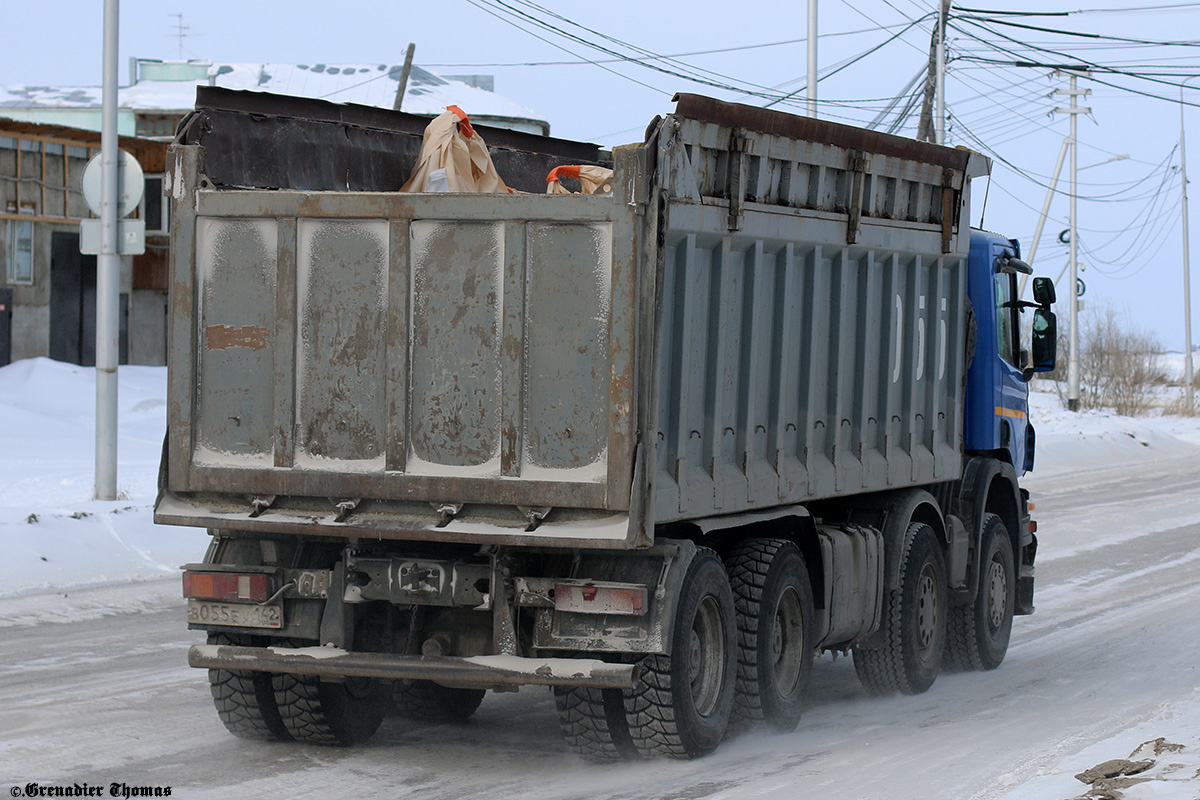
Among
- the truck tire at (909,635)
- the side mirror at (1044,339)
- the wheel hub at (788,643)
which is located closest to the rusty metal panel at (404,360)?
the wheel hub at (788,643)

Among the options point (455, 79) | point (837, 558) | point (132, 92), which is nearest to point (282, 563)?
point (837, 558)

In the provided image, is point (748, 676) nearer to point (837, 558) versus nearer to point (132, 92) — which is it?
point (837, 558)

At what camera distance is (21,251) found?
3209 cm

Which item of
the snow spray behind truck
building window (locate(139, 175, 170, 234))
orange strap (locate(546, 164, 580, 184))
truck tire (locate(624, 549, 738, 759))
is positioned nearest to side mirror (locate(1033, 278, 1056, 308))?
the snow spray behind truck

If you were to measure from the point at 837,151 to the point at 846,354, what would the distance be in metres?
1.04

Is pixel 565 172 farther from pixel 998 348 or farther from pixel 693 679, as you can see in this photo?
pixel 998 348

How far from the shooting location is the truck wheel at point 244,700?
22.7ft

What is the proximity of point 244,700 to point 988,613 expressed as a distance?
203 inches

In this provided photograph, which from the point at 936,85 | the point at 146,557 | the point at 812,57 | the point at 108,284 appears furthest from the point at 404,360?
the point at 936,85

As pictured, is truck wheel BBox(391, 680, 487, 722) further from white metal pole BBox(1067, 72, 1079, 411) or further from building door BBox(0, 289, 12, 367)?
white metal pole BBox(1067, 72, 1079, 411)

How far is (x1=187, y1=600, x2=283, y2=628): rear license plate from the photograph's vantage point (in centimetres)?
655

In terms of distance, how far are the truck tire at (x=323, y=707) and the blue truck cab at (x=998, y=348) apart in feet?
15.2

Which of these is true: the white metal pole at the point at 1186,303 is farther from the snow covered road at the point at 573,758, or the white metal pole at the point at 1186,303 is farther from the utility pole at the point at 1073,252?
the snow covered road at the point at 573,758

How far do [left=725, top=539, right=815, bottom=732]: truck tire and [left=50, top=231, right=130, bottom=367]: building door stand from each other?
27774mm
